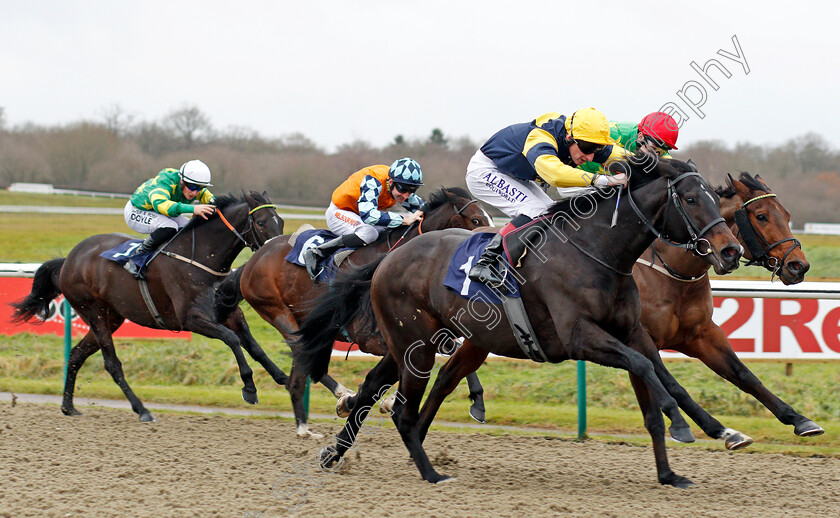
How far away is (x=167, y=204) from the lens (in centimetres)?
727

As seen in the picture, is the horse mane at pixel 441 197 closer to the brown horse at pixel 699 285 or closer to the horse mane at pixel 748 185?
the brown horse at pixel 699 285

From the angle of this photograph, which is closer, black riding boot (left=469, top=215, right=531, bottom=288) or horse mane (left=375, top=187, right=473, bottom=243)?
black riding boot (left=469, top=215, right=531, bottom=288)

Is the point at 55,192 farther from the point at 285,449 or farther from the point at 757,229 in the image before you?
the point at 757,229

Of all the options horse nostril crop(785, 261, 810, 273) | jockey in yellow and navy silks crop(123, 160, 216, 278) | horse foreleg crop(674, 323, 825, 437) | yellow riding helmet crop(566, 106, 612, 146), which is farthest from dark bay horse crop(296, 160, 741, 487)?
jockey in yellow and navy silks crop(123, 160, 216, 278)

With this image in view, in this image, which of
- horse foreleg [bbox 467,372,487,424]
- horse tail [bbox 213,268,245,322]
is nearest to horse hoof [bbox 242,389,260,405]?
horse tail [bbox 213,268,245,322]

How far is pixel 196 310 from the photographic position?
277 inches

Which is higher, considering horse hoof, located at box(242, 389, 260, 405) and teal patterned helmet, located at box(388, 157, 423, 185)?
teal patterned helmet, located at box(388, 157, 423, 185)

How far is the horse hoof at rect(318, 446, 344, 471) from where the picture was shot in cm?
499

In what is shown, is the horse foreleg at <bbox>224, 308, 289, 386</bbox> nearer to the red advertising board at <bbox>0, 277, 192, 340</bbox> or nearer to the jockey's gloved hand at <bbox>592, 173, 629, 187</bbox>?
the red advertising board at <bbox>0, 277, 192, 340</bbox>

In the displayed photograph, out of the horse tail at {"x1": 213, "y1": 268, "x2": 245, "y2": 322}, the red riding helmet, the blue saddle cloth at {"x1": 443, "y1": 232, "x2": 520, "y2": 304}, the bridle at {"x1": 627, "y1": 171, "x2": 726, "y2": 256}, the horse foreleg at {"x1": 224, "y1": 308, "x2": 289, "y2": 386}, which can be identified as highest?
the red riding helmet

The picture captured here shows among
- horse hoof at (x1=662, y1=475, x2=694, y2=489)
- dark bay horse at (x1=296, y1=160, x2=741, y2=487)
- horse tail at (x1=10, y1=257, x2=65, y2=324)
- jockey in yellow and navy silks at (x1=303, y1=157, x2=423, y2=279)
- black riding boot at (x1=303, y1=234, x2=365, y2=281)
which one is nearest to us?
dark bay horse at (x1=296, y1=160, x2=741, y2=487)

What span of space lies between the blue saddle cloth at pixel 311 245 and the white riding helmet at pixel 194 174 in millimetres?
1016

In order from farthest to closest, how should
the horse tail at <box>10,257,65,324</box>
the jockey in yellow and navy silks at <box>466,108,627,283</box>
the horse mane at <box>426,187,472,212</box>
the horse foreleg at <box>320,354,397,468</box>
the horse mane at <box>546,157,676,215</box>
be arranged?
the horse tail at <box>10,257,65,324</box>, the horse mane at <box>426,187,472,212</box>, the horse foreleg at <box>320,354,397,468</box>, the jockey in yellow and navy silks at <box>466,108,627,283</box>, the horse mane at <box>546,157,676,215</box>

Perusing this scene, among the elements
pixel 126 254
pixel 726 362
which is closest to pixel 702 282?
pixel 726 362
